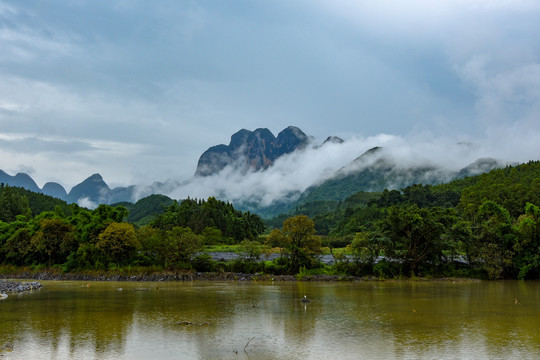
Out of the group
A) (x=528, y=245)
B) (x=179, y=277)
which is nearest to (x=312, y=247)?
(x=179, y=277)

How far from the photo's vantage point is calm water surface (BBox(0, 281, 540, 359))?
15.7 meters

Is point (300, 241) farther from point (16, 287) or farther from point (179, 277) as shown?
point (16, 287)

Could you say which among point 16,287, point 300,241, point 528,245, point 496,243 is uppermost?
point 300,241

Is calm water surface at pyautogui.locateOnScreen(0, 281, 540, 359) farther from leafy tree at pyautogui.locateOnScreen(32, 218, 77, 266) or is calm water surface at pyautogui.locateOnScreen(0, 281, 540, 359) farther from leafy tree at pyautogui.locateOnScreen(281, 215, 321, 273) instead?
leafy tree at pyautogui.locateOnScreen(32, 218, 77, 266)

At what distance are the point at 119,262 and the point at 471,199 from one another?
71753mm

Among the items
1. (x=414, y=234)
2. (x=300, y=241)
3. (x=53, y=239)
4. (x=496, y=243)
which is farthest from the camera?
(x=53, y=239)

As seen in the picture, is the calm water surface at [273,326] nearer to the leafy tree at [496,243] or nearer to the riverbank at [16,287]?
the riverbank at [16,287]

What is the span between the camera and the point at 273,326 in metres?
21.1

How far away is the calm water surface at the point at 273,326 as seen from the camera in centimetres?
1567

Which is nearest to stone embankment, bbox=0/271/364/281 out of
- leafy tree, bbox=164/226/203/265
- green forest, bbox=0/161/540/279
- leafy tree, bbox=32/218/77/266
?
green forest, bbox=0/161/540/279

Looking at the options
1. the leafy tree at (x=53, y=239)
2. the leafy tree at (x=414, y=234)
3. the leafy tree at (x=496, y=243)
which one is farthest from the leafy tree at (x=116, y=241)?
the leafy tree at (x=496, y=243)

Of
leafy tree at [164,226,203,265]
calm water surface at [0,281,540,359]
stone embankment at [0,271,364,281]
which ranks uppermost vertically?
leafy tree at [164,226,203,265]

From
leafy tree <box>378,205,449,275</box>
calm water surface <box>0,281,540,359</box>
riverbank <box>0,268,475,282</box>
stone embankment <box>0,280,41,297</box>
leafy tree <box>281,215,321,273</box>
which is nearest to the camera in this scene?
calm water surface <box>0,281,540,359</box>

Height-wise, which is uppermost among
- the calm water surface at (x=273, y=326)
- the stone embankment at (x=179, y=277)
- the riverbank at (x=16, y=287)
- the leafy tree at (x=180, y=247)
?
the leafy tree at (x=180, y=247)
